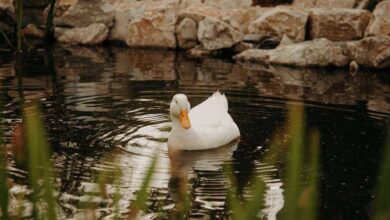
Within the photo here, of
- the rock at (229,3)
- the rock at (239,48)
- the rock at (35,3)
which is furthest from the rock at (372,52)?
the rock at (35,3)

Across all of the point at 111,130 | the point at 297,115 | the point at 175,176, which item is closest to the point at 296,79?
the point at 111,130

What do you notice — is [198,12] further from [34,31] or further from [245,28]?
[34,31]

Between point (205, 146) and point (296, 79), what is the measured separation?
17.5 feet

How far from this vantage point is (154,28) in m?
16.4

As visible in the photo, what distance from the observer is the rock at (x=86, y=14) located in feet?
57.2

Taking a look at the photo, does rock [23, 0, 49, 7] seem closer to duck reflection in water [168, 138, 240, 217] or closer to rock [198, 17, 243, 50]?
rock [198, 17, 243, 50]

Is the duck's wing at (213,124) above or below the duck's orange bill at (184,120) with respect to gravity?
below

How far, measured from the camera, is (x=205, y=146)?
6.87m

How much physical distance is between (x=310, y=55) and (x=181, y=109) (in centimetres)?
752

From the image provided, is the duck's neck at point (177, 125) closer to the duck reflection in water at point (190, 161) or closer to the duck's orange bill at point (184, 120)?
the duck's orange bill at point (184, 120)

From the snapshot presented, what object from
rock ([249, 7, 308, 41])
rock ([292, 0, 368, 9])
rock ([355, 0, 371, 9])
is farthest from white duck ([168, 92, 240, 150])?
rock ([292, 0, 368, 9])

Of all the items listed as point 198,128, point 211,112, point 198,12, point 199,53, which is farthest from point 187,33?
point 198,128

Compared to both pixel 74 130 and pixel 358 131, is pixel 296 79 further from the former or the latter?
pixel 74 130

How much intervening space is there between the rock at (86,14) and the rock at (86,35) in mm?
236
